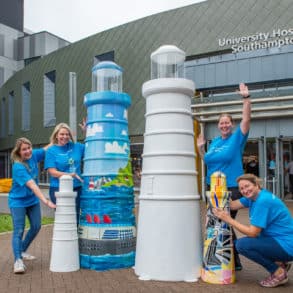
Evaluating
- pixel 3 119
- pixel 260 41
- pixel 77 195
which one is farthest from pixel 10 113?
pixel 77 195

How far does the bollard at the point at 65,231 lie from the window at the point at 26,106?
2980cm

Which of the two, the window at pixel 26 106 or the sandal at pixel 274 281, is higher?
the window at pixel 26 106

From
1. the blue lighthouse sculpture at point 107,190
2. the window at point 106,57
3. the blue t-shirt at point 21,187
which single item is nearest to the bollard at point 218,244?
the blue lighthouse sculpture at point 107,190

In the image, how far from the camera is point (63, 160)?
6.17 m

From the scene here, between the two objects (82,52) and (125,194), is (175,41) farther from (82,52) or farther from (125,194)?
(125,194)

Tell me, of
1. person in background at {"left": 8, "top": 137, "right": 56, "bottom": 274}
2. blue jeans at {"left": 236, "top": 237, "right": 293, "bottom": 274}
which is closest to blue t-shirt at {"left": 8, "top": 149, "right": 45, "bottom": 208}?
person in background at {"left": 8, "top": 137, "right": 56, "bottom": 274}

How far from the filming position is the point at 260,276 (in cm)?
557

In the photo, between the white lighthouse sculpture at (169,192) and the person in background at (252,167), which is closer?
the white lighthouse sculpture at (169,192)

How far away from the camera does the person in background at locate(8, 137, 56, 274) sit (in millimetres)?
5902

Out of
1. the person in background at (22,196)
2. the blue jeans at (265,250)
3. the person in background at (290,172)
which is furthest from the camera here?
the person in background at (290,172)

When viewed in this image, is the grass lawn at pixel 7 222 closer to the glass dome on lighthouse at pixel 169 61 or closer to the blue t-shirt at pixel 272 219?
the glass dome on lighthouse at pixel 169 61

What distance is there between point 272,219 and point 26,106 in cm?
3255

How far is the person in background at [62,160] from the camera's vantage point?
20.2 ft

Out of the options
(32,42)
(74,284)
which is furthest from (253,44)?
(32,42)
